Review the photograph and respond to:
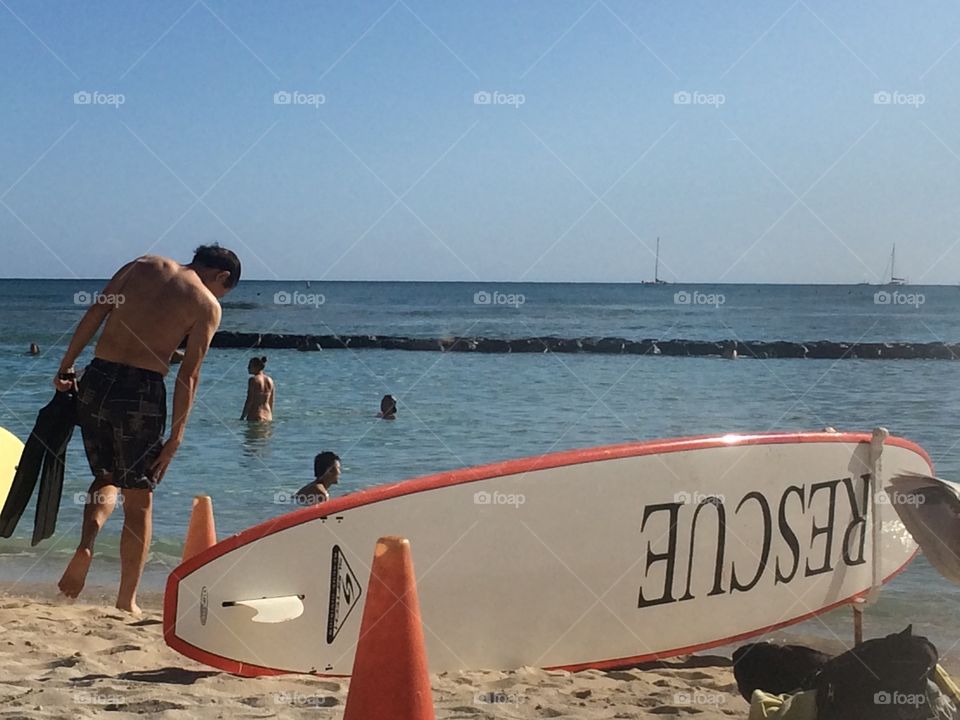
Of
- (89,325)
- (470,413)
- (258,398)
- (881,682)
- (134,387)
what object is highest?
(470,413)

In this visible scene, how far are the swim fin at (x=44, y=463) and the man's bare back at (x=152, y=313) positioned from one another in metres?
0.36

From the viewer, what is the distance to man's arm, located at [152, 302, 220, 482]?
14.2 ft

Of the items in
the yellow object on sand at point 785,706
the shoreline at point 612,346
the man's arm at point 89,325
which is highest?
the shoreline at point 612,346

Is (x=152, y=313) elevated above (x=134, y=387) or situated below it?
above

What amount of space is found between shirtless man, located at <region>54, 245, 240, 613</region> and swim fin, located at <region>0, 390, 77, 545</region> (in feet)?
0.40

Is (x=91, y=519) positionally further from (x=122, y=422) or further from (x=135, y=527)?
(x=122, y=422)

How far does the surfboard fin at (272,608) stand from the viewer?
355 cm

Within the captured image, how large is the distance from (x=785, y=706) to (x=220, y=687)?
1.92m

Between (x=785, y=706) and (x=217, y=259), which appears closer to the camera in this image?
(x=785, y=706)

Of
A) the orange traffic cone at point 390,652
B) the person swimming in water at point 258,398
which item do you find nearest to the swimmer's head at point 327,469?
the orange traffic cone at point 390,652

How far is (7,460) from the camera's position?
543 cm

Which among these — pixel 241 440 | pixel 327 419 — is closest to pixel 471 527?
pixel 241 440

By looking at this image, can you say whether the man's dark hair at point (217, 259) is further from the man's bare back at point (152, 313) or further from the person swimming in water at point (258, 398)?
the person swimming in water at point (258, 398)

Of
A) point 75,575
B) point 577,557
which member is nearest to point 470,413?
point 75,575
